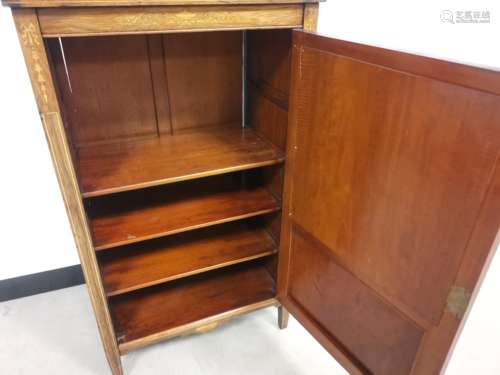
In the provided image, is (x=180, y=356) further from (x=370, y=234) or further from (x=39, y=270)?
(x=370, y=234)

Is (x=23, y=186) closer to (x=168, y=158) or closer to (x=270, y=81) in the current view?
(x=168, y=158)

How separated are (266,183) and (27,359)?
1.10 m

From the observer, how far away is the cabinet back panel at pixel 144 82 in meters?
1.15

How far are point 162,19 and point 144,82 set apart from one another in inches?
17.7

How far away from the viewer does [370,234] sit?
85cm

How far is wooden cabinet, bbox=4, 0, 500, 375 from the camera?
67cm

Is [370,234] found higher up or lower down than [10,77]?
lower down

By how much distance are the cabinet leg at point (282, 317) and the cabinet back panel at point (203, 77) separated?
78 cm

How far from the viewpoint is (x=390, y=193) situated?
0.77 metres

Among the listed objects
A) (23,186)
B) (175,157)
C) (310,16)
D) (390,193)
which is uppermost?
(310,16)

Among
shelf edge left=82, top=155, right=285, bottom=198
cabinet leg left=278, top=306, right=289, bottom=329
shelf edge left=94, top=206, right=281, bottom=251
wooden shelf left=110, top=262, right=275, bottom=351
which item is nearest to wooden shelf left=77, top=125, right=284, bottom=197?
shelf edge left=82, top=155, right=285, bottom=198

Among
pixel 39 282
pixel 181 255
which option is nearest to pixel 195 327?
pixel 181 255

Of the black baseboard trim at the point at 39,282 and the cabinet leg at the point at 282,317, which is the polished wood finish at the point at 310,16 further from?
the black baseboard trim at the point at 39,282

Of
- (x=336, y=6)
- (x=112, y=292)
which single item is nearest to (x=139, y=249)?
(x=112, y=292)
